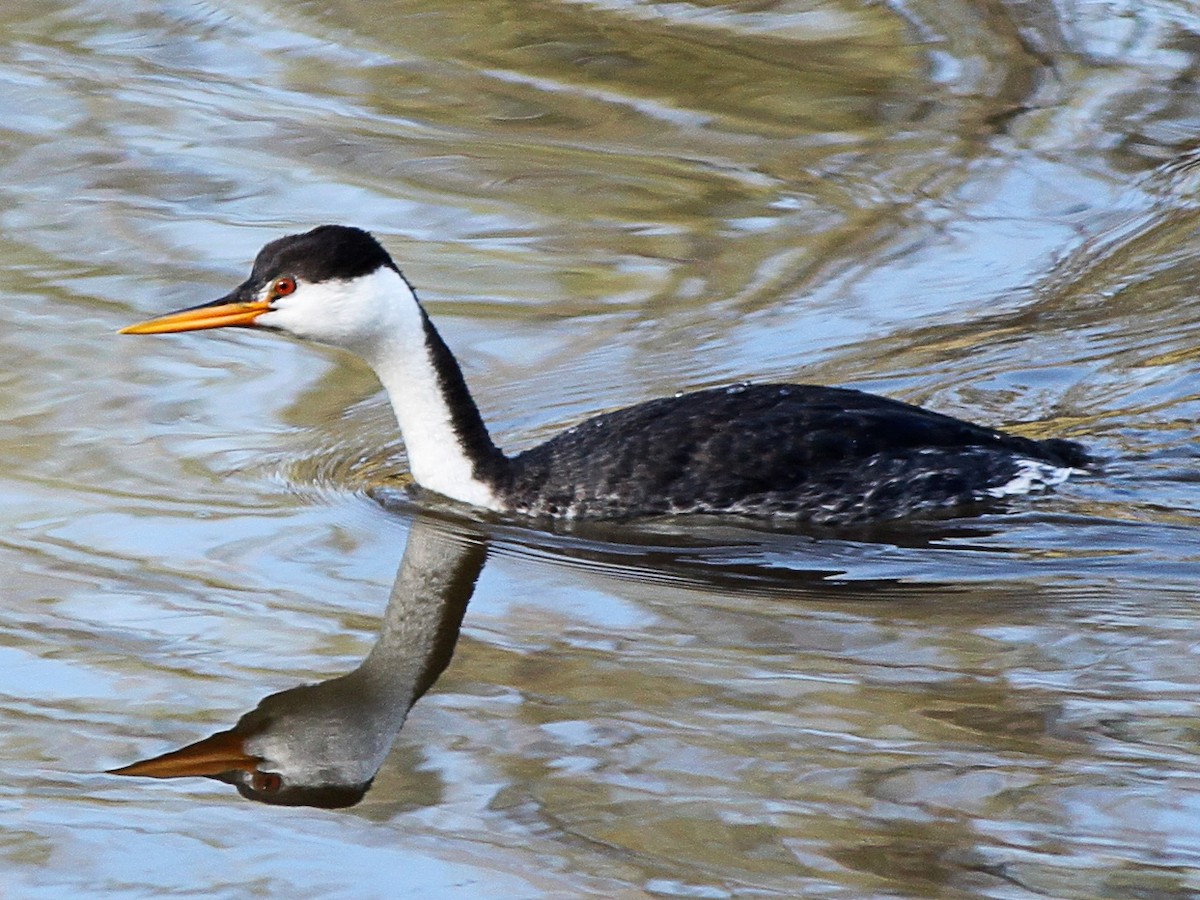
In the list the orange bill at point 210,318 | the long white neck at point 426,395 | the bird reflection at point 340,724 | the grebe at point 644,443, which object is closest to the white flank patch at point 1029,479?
the grebe at point 644,443

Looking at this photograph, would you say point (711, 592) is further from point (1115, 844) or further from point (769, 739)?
point (1115, 844)

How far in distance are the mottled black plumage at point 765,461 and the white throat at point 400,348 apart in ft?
0.74

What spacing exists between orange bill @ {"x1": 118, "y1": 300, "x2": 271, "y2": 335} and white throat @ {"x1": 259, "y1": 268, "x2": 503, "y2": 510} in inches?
2.2

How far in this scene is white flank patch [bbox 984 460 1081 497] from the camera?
7.73 metres

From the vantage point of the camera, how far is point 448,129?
1152cm

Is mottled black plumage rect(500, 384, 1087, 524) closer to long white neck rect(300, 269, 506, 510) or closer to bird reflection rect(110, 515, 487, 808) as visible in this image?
long white neck rect(300, 269, 506, 510)

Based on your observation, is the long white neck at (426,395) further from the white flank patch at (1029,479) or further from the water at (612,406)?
the white flank patch at (1029,479)

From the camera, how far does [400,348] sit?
24.5ft

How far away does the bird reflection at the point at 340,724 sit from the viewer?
546cm

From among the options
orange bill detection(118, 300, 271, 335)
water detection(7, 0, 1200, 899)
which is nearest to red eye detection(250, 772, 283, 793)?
water detection(7, 0, 1200, 899)

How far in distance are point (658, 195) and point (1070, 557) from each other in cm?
404

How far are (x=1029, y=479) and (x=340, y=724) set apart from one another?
120 inches

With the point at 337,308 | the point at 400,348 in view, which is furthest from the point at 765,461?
the point at 337,308

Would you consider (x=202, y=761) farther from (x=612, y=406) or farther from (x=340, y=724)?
(x=612, y=406)
